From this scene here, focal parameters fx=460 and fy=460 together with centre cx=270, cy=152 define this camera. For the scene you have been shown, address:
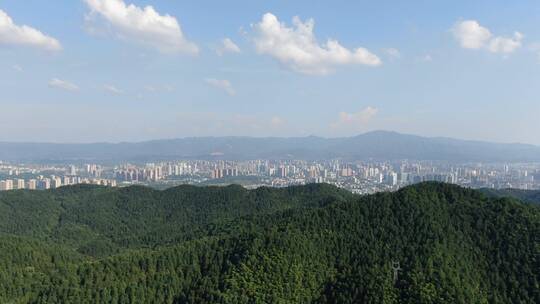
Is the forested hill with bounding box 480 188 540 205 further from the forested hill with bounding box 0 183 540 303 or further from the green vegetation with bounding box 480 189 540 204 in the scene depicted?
the forested hill with bounding box 0 183 540 303

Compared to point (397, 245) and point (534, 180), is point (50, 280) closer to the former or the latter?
point (397, 245)

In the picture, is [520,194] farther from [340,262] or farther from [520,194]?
[340,262]

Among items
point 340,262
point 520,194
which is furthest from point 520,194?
point 340,262

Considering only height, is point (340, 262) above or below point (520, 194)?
below

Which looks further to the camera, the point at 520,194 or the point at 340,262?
the point at 520,194

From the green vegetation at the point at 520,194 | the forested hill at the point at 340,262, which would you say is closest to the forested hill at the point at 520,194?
the green vegetation at the point at 520,194

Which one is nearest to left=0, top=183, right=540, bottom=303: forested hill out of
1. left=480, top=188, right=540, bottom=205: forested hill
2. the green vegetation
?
left=480, top=188, right=540, bottom=205: forested hill

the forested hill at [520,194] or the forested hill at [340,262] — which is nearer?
the forested hill at [340,262]

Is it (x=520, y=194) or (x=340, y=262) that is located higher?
(x=520, y=194)

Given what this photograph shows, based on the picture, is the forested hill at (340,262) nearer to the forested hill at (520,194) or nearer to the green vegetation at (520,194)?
the forested hill at (520,194)

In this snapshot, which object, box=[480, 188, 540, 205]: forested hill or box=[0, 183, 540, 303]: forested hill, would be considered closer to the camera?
box=[0, 183, 540, 303]: forested hill

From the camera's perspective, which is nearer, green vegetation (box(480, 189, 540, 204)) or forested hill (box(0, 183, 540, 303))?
forested hill (box(0, 183, 540, 303))
